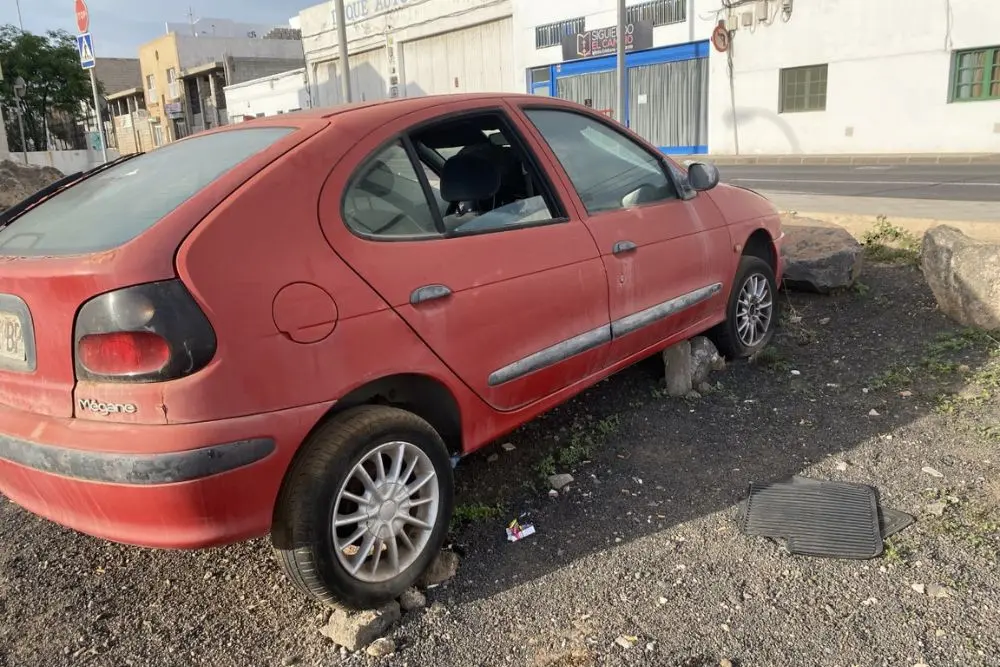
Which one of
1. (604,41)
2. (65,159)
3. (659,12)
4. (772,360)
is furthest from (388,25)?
(772,360)

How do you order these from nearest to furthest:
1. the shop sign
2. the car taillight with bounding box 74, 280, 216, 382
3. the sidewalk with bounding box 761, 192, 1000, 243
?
the car taillight with bounding box 74, 280, 216, 382 < the sidewalk with bounding box 761, 192, 1000, 243 < the shop sign

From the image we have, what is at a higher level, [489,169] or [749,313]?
[489,169]

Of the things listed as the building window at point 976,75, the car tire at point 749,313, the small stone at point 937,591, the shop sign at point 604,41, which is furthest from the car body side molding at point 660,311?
the shop sign at point 604,41

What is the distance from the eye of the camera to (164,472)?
2.19 m

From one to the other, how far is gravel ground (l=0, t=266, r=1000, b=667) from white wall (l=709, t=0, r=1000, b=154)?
18438 mm

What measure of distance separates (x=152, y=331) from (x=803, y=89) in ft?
77.5

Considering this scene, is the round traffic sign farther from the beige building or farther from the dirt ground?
the beige building

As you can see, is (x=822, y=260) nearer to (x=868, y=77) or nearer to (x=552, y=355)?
(x=552, y=355)

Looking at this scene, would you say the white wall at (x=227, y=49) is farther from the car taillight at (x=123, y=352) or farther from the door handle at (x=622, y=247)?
the car taillight at (x=123, y=352)

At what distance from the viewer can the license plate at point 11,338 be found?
8.01 feet

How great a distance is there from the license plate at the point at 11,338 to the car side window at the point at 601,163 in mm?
2197

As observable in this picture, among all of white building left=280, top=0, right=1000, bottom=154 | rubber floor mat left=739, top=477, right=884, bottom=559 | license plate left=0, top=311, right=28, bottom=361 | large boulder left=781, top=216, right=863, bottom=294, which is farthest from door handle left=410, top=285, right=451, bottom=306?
white building left=280, top=0, right=1000, bottom=154

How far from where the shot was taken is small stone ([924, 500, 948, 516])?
3.05 meters

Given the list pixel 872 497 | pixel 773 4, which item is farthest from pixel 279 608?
pixel 773 4
